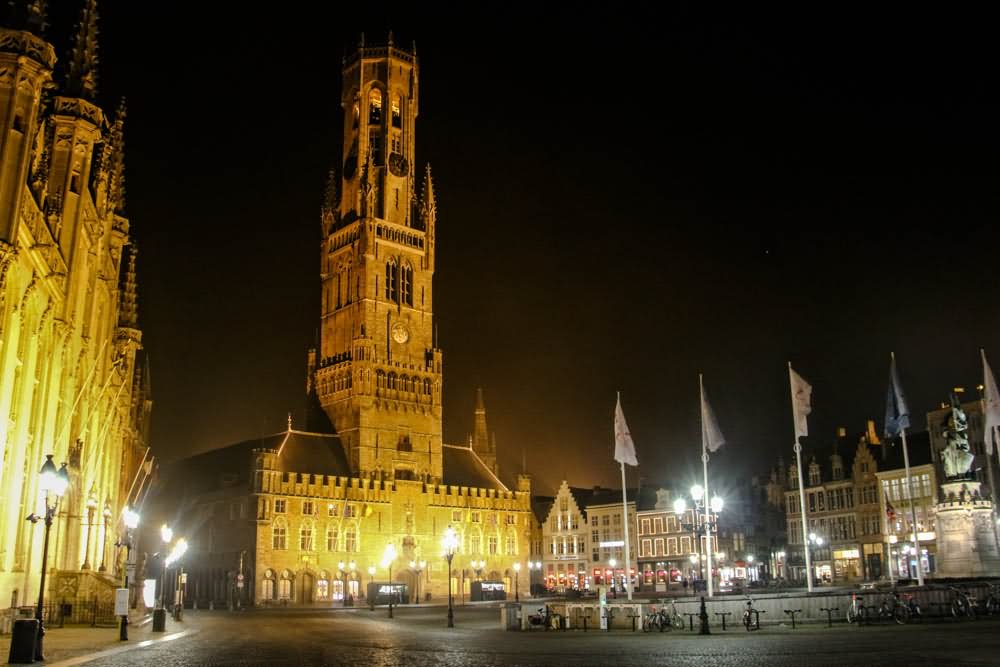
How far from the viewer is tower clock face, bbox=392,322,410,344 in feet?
333

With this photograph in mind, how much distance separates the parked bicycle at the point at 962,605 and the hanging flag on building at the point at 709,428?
11422mm

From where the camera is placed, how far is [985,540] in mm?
40469

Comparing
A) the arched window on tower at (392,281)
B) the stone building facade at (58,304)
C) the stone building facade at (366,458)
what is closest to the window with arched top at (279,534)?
the stone building facade at (366,458)

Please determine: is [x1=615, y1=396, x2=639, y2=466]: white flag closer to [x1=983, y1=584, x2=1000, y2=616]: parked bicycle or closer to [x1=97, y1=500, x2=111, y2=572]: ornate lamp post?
[x1=983, y1=584, x2=1000, y2=616]: parked bicycle

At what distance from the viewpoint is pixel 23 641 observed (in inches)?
789

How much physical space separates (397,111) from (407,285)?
826 inches

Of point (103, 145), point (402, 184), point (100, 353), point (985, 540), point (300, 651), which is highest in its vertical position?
point (402, 184)

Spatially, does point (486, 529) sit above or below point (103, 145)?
below

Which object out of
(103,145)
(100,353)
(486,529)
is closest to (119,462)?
(100,353)

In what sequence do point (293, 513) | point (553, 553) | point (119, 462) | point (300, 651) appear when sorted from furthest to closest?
point (553, 553)
point (293, 513)
point (119, 462)
point (300, 651)

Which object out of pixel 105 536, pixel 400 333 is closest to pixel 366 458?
pixel 400 333

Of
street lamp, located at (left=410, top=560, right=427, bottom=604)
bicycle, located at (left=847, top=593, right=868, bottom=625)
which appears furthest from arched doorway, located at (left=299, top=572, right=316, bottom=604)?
bicycle, located at (left=847, top=593, right=868, bottom=625)

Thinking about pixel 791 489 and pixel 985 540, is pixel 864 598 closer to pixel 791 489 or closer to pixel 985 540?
pixel 985 540

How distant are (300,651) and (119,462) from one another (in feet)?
120
